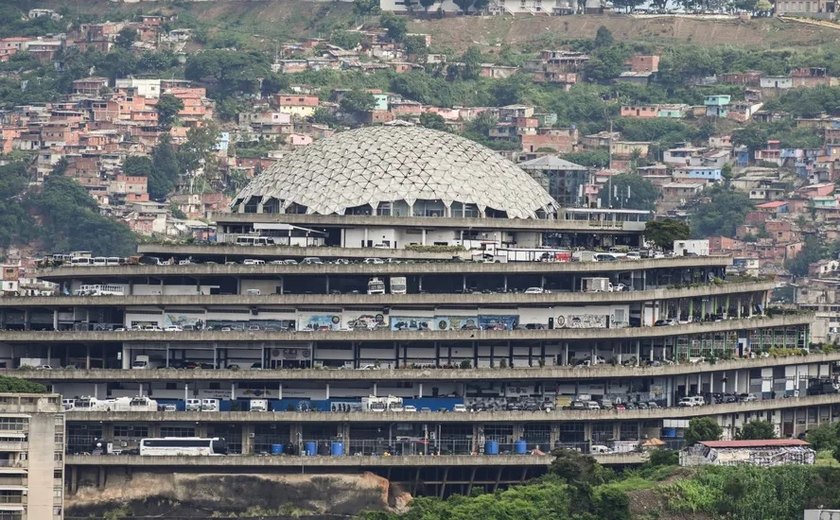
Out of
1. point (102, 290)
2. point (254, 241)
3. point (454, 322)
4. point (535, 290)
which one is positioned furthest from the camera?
point (254, 241)

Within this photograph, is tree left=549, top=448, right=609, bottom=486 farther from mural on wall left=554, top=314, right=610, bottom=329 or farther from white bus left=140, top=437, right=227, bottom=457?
white bus left=140, top=437, right=227, bottom=457

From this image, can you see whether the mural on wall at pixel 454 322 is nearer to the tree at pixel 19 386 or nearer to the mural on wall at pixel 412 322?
the mural on wall at pixel 412 322

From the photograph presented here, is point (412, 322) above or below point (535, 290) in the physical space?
below

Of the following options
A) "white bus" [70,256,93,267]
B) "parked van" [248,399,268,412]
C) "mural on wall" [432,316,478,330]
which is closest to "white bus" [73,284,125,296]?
"white bus" [70,256,93,267]

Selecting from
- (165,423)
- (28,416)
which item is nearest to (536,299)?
(165,423)

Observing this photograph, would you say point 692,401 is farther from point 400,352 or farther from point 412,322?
point 400,352

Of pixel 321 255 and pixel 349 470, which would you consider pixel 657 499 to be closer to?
pixel 349 470

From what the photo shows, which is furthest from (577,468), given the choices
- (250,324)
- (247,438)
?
(250,324)
